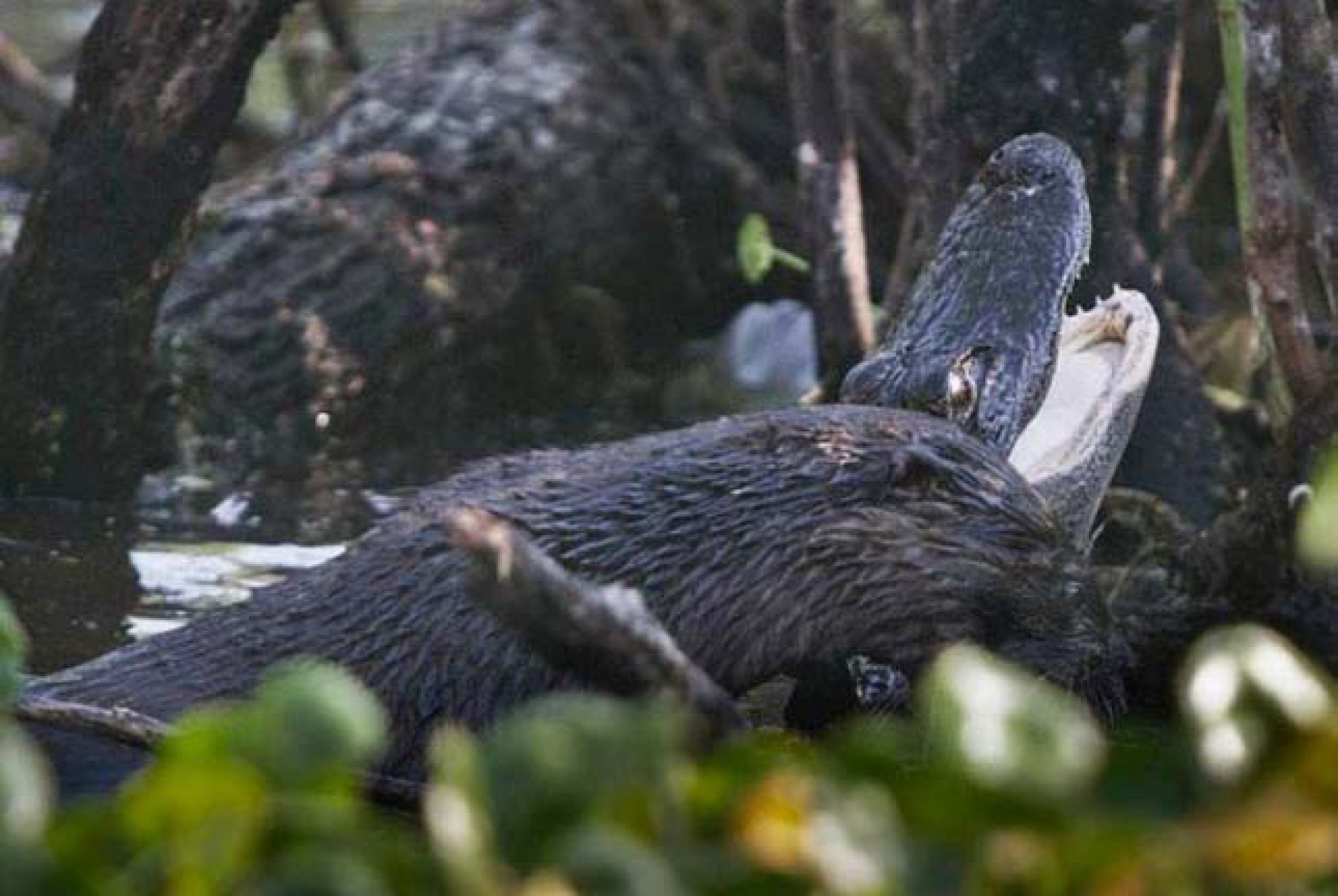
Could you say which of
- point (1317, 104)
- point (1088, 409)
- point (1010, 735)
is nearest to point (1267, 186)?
point (1317, 104)

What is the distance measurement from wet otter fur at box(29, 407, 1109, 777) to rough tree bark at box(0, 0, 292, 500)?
2343 millimetres

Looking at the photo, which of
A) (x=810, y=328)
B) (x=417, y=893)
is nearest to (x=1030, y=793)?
(x=417, y=893)

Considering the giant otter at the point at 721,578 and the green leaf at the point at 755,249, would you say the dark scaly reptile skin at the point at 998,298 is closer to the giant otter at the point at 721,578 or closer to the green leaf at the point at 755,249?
the giant otter at the point at 721,578

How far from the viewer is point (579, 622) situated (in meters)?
2.64

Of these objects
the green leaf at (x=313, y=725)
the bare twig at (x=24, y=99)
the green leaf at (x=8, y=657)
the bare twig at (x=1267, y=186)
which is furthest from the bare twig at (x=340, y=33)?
the green leaf at (x=313, y=725)

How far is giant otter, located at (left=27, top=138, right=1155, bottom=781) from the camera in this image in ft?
14.5

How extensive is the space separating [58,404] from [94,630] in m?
1.18

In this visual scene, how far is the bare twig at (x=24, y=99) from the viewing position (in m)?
9.59

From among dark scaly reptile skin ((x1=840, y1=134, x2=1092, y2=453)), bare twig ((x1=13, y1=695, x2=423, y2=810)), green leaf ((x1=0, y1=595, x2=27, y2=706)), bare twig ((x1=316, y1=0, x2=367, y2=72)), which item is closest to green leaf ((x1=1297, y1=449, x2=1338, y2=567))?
green leaf ((x1=0, y1=595, x2=27, y2=706))

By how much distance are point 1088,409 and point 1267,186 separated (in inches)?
23.6

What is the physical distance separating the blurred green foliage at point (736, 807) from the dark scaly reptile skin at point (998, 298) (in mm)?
3218

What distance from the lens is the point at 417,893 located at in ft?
6.36

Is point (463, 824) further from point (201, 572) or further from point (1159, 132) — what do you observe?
point (1159, 132)

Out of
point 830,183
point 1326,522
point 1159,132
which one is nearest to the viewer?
point 1326,522
